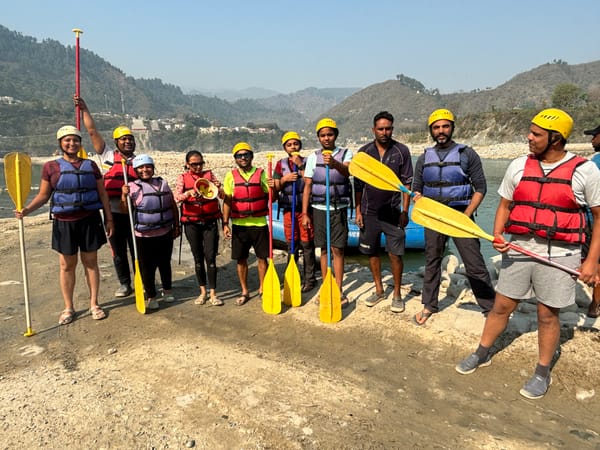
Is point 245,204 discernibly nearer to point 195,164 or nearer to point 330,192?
point 195,164

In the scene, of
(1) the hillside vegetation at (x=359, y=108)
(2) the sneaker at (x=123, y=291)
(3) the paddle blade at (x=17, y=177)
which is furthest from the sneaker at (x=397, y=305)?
(1) the hillside vegetation at (x=359, y=108)

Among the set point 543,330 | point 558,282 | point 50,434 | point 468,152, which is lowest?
point 50,434

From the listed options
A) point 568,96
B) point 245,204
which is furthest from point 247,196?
point 568,96

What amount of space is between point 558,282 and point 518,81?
187m

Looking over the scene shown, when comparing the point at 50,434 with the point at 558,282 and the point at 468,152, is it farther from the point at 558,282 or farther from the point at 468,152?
the point at 468,152

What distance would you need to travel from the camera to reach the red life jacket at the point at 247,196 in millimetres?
4734

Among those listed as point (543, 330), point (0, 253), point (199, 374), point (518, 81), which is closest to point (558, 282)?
point (543, 330)

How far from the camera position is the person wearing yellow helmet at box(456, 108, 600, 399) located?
8.94ft

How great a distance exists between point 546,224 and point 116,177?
4.64 m

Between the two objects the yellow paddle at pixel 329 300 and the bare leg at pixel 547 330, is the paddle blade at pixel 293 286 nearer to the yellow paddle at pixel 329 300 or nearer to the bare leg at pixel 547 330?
the yellow paddle at pixel 329 300

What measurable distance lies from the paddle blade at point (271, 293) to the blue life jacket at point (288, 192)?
1.01 m

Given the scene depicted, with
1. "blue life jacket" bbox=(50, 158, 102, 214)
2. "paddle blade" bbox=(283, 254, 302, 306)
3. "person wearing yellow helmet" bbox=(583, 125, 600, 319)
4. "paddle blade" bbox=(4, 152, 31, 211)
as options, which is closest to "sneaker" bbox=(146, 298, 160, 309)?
"blue life jacket" bbox=(50, 158, 102, 214)

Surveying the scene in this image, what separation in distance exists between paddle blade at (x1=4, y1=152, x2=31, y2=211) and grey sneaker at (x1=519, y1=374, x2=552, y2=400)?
5.06m

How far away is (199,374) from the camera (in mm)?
3443
